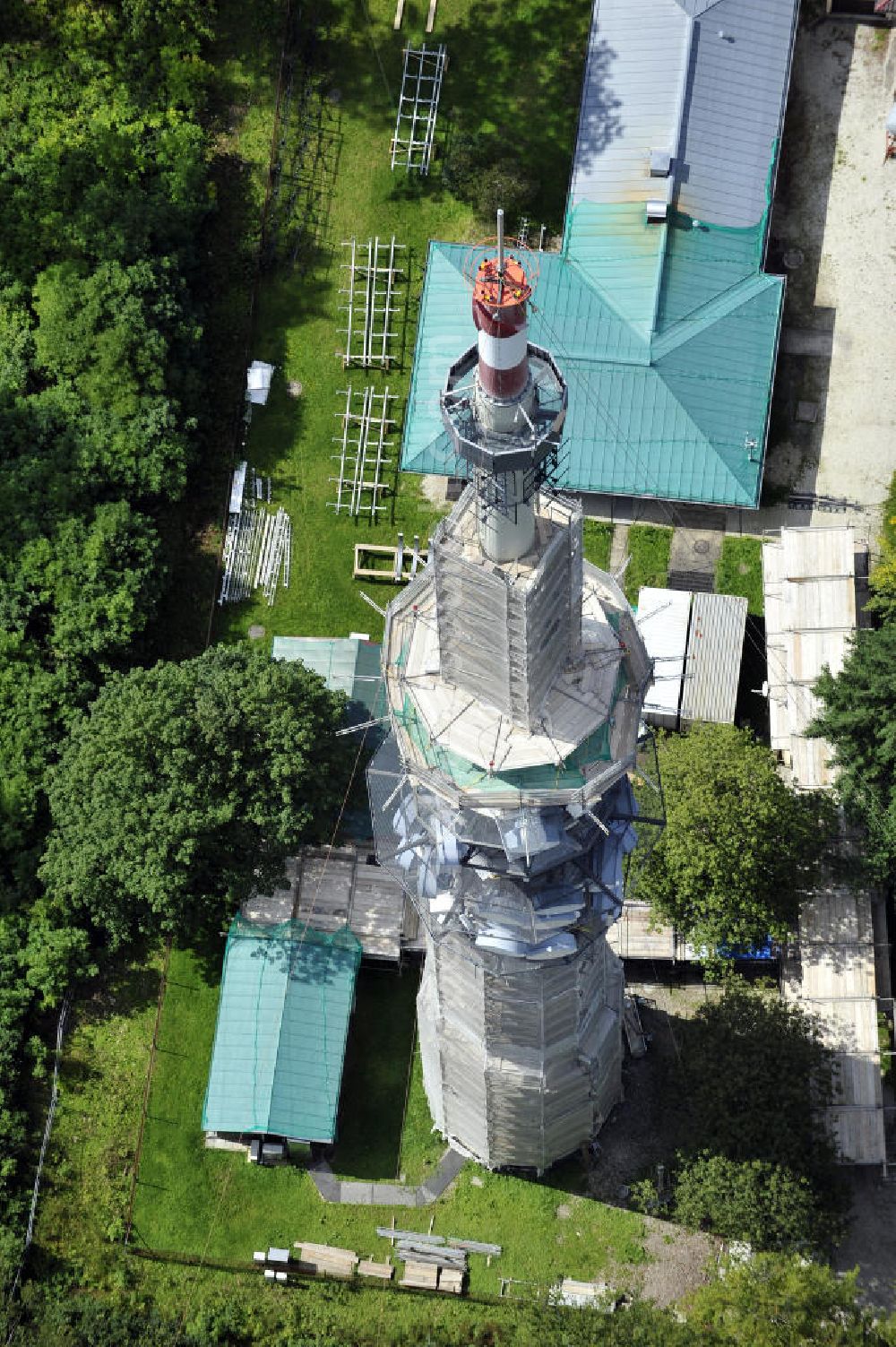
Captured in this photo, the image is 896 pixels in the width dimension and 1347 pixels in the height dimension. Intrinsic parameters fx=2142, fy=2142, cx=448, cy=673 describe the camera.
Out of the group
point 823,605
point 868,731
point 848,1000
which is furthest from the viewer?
point 823,605

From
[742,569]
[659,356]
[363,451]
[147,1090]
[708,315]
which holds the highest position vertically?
[708,315]

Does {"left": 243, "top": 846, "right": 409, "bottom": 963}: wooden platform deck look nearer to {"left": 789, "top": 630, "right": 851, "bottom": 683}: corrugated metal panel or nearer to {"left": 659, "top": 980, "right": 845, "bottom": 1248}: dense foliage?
{"left": 659, "top": 980, "right": 845, "bottom": 1248}: dense foliage

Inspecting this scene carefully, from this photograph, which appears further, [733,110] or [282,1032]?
[733,110]

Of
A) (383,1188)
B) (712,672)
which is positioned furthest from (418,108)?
(383,1188)

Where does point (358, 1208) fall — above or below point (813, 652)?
below

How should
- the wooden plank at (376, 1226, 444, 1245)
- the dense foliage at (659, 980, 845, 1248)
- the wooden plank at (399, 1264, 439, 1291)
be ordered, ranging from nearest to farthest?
the dense foliage at (659, 980, 845, 1248) → the wooden plank at (399, 1264, 439, 1291) → the wooden plank at (376, 1226, 444, 1245)

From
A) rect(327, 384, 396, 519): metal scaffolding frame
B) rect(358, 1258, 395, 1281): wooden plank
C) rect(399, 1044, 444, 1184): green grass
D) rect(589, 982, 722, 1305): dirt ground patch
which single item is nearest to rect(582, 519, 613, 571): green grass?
rect(327, 384, 396, 519): metal scaffolding frame

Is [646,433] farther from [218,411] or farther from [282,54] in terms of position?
[282,54]

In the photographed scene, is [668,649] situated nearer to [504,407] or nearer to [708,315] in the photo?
Answer: [708,315]
